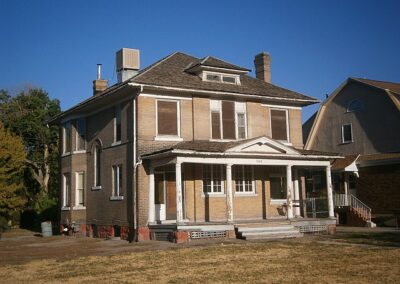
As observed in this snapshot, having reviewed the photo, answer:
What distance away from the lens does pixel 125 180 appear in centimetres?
2277

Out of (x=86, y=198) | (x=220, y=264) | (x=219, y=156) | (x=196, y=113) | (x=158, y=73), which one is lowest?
(x=220, y=264)

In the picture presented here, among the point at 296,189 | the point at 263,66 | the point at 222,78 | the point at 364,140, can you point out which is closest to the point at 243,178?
the point at 296,189

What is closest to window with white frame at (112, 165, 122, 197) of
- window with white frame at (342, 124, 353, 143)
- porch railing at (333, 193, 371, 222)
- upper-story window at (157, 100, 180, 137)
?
upper-story window at (157, 100, 180, 137)

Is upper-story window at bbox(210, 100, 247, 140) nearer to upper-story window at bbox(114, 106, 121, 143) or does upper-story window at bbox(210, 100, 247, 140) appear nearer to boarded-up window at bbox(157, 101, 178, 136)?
boarded-up window at bbox(157, 101, 178, 136)

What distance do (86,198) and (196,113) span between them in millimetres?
8057

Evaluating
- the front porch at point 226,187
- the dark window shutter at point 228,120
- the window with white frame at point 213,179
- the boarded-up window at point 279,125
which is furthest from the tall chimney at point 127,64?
the boarded-up window at point 279,125

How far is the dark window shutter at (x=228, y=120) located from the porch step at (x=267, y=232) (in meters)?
5.22

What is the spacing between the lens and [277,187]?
25094 mm

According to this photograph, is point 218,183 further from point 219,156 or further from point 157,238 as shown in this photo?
point 157,238

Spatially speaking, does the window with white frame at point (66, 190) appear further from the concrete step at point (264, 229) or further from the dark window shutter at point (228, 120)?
the concrete step at point (264, 229)

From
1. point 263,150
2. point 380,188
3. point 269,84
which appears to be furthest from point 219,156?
point 380,188

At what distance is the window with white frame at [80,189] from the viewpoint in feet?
88.2

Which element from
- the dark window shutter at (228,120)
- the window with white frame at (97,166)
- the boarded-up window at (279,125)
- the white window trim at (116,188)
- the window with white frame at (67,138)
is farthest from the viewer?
the window with white frame at (67,138)

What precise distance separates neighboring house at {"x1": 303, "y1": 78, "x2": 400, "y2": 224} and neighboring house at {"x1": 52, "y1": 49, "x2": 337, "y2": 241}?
4.22m
